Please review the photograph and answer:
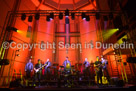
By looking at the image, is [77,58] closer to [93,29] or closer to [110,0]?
[93,29]

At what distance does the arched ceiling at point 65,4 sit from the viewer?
1135 cm

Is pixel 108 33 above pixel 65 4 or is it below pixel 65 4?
below

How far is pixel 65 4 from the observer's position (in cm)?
Result: 1277

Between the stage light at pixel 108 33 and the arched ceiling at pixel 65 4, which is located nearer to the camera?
the stage light at pixel 108 33

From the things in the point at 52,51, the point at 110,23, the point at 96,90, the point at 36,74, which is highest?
the point at 110,23

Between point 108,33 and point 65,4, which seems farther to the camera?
point 65,4

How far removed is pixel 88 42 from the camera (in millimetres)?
10695

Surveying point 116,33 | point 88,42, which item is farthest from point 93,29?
point 116,33

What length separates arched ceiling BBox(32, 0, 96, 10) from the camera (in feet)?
37.2

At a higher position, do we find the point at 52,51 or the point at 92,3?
the point at 92,3

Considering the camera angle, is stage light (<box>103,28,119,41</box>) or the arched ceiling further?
the arched ceiling

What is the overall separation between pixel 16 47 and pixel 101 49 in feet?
28.1

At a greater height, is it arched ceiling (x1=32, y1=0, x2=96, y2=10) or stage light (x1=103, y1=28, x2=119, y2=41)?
arched ceiling (x1=32, y1=0, x2=96, y2=10)

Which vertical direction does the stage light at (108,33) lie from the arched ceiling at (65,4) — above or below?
below
